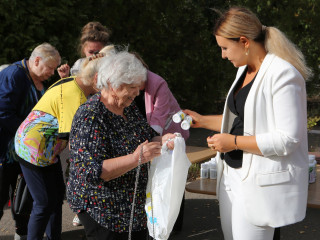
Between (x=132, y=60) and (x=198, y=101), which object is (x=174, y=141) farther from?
(x=198, y=101)

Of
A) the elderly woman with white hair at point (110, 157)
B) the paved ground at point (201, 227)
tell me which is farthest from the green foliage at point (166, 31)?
the elderly woman with white hair at point (110, 157)

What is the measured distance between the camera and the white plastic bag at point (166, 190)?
2.11 meters

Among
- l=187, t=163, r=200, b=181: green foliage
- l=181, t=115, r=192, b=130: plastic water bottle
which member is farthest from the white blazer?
l=187, t=163, r=200, b=181: green foliage

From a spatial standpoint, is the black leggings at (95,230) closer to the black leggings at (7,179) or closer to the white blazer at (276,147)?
the white blazer at (276,147)

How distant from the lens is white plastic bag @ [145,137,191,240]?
2.11 meters

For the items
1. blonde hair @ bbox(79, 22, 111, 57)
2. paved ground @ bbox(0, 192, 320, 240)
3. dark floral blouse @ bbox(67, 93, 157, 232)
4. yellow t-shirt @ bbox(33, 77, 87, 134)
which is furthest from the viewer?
paved ground @ bbox(0, 192, 320, 240)

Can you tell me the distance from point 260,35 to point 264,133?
1.64 feet

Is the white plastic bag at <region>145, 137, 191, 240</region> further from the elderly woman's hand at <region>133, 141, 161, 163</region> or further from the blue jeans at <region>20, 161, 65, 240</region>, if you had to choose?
the blue jeans at <region>20, 161, 65, 240</region>

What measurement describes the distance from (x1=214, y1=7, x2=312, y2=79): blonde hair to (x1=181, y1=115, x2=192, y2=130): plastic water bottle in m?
0.58

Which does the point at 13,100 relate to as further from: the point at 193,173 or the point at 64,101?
the point at 193,173

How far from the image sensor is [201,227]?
176 inches

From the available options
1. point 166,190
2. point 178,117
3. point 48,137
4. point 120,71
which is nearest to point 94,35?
point 48,137

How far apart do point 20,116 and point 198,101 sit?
24.4ft

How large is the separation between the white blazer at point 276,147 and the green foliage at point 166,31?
15.5 feet
